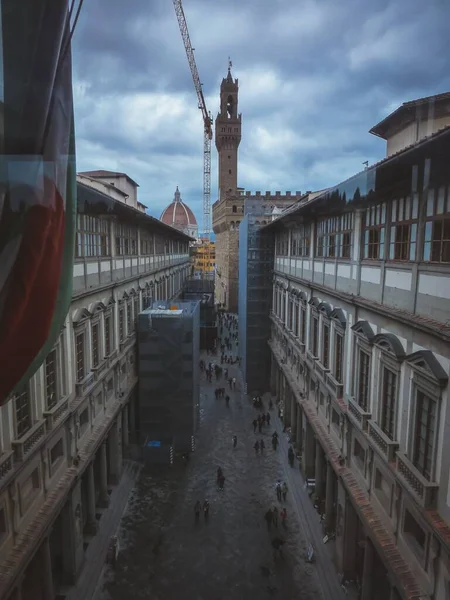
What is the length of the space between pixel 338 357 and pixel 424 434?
25.6ft

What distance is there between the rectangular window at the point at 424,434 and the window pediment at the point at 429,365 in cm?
72

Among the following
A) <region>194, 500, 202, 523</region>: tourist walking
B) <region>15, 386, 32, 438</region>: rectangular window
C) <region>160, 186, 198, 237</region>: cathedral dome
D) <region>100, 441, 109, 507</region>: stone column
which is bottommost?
<region>194, 500, 202, 523</region>: tourist walking

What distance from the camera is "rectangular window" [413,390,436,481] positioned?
A: 11.1 meters

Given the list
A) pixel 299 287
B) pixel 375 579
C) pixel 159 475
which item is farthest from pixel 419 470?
pixel 159 475

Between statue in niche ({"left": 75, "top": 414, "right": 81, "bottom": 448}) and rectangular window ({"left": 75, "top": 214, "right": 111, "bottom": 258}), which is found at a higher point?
rectangular window ({"left": 75, "top": 214, "right": 111, "bottom": 258})

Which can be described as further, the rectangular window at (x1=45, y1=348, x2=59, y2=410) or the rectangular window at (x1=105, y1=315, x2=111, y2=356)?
the rectangular window at (x1=105, y1=315, x2=111, y2=356)

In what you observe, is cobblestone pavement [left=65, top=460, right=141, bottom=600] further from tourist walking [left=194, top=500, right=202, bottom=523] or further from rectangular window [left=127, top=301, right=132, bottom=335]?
rectangular window [left=127, top=301, right=132, bottom=335]

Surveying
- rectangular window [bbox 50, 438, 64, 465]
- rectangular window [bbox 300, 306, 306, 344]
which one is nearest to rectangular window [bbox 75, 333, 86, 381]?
rectangular window [bbox 50, 438, 64, 465]

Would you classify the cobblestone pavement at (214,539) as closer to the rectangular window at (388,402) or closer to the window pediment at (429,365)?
the rectangular window at (388,402)

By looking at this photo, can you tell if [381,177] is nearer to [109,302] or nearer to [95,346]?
[95,346]

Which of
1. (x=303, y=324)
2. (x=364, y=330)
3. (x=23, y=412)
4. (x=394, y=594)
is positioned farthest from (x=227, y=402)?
(x=394, y=594)

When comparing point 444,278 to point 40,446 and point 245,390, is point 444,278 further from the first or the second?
point 245,390

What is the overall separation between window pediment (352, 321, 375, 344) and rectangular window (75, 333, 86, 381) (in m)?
11.2

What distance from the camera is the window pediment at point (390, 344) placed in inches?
500
